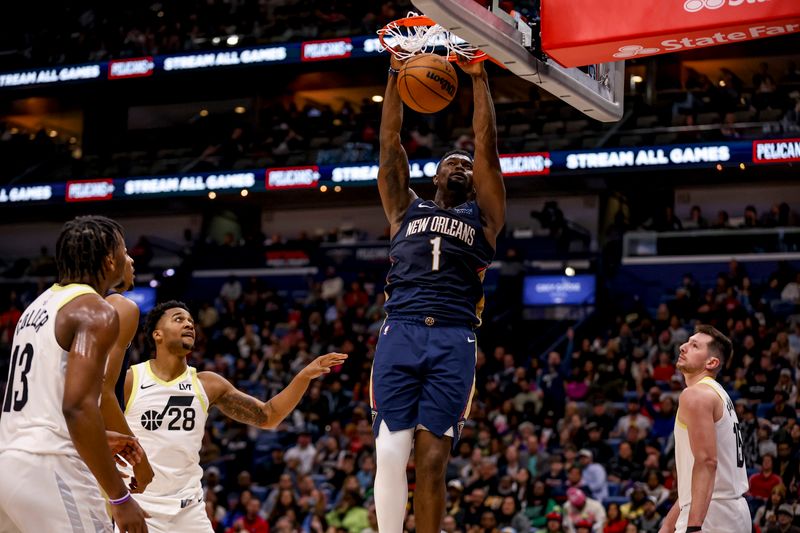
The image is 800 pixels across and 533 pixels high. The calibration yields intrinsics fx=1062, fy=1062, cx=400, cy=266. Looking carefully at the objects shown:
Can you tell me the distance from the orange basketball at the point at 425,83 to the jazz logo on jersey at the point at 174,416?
8.46 ft

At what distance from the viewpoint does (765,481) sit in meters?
12.9

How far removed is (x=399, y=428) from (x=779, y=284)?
47.3 feet

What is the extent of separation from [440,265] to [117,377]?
5.88 feet

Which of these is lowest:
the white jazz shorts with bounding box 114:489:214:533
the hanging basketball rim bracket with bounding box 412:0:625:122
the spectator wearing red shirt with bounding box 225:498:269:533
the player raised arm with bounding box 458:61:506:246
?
the spectator wearing red shirt with bounding box 225:498:269:533

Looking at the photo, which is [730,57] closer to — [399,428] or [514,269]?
[514,269]

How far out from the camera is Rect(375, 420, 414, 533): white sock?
17.3 feet

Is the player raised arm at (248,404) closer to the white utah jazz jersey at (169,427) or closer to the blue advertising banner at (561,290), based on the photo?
the white utah jazz jersey at (169,427)

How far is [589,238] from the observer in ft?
74.4

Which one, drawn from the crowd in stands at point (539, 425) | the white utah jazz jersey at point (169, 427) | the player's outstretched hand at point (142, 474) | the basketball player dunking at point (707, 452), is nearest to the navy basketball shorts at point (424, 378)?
the player's outstretched hand at point (142, 474)

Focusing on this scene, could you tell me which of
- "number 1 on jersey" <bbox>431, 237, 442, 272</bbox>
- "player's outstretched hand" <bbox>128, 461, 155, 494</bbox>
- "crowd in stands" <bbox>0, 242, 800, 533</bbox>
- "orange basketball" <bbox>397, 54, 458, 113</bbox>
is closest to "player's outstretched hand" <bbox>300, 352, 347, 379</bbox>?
"number 1 on jersey" <bbox>431, 237, 442, 272</bbox>

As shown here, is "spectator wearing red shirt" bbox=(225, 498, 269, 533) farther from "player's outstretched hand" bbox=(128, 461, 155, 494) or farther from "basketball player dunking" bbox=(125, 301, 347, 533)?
"player's outstretched hand" bbox=(128, 461, 155, 494)

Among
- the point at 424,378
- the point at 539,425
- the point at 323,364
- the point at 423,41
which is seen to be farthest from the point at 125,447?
the point at 539,425

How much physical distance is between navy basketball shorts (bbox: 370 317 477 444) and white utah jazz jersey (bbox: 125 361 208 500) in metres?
1.89

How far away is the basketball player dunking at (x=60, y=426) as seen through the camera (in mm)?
3963
